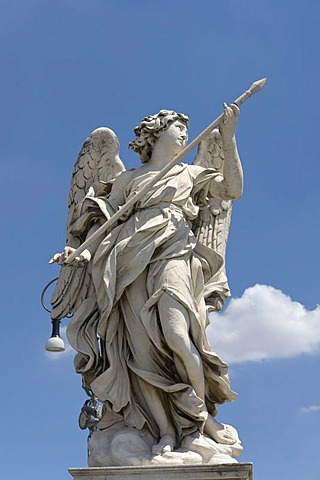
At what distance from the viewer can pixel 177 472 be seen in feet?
30.2

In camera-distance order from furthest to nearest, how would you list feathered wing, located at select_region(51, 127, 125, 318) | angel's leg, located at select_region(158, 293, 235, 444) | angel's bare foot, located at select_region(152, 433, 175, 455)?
feathered wing, located at select_region(51, 127, 125, 318), angel's leg, located at select_region(158, 293, 235, 444), angel's bare foot, located at select_region(152, 433, 175, 455)

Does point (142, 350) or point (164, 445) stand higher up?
point (142, 350)

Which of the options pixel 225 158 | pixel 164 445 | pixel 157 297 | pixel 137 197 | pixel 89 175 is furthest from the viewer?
pixel 89 175

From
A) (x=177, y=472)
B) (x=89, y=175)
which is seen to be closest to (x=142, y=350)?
(x=177, y=472)

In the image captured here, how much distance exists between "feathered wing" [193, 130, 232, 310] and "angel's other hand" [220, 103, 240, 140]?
1.90 ft

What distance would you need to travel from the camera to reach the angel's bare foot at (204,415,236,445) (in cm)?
977

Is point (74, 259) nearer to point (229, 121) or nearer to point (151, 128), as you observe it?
point (151, 128)

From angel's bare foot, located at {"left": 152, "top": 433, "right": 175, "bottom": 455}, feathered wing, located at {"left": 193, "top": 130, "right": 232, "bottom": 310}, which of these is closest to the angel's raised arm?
feathered wing, located at {"left": 193, "top": 130, "right": 232, "bottom": 310}

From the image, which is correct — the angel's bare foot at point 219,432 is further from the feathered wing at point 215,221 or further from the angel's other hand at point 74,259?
the angel's other hand at point 74,259

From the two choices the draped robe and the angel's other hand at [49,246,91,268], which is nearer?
the draped robe

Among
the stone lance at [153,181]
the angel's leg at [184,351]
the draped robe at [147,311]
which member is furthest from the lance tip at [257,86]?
the angel's leg at [184,351]

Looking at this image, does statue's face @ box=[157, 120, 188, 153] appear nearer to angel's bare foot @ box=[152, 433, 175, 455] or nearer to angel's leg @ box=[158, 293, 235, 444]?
angel's leg @ box=[158, 293, 235, 444]

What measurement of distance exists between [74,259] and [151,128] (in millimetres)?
1617

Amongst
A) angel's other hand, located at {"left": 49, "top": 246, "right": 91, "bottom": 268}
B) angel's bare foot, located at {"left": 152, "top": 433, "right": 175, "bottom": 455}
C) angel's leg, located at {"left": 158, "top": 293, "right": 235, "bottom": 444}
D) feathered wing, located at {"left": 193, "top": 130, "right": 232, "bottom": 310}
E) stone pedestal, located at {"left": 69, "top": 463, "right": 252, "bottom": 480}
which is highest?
feathered wing, located at {"left": 193, "top": 130, "right": 232, "bottom": 310}
